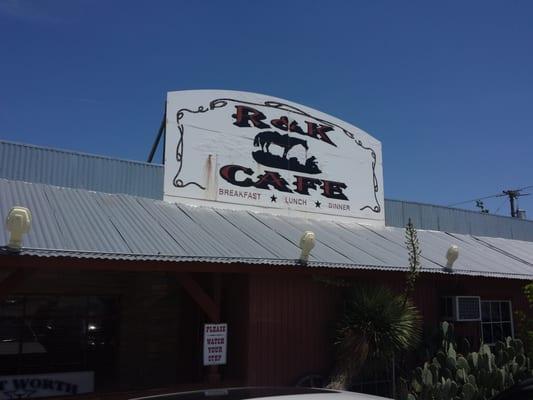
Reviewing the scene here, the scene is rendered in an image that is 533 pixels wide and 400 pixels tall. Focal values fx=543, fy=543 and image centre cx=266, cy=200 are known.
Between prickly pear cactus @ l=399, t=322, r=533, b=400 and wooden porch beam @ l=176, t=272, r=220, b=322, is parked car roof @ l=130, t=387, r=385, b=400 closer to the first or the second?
wooden porch beam @ l=176, t=272, r=220, b=322

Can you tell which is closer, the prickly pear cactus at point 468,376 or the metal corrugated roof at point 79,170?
the prickly pear cactus at point 468,376

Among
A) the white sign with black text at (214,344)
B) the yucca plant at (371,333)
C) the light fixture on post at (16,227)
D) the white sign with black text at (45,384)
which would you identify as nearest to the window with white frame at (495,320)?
the yucca plant at (371,333)

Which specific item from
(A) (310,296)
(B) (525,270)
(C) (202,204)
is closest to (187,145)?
(C) (202,204)

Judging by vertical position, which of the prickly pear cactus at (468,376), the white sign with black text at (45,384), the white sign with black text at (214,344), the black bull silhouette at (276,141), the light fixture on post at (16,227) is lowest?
the white sign with black text at (45,384)

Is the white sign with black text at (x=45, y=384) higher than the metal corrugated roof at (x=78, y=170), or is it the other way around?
the metal corrugated roof at (x=78, y=170)

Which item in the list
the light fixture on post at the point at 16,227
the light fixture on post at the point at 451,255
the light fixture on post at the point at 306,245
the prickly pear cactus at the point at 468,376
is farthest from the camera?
the light fixture on post at the point at 451,255

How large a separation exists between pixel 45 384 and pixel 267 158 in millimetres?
6071

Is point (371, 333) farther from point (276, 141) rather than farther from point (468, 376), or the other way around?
point (276, 141)

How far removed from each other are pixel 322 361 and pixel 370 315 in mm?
1344

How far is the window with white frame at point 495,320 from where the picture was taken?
44.8 feet

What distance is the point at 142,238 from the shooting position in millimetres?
7816

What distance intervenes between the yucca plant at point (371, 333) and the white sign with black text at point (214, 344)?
6.92ft

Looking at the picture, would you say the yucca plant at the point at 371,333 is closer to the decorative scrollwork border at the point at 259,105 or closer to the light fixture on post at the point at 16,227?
the decorative scrollwork border at the point at 259,105

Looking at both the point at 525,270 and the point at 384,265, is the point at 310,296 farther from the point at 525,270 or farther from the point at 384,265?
the point at 525,270
